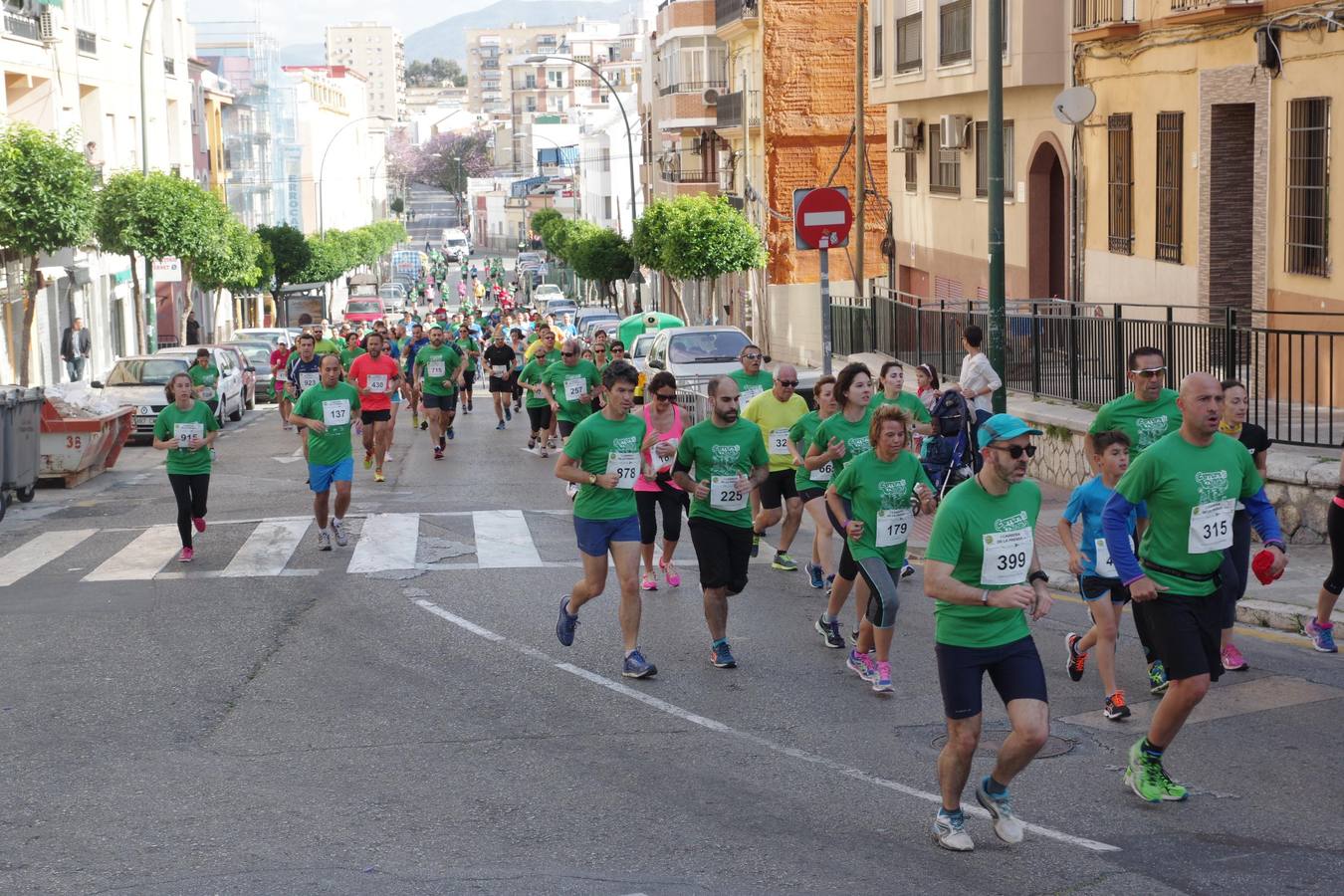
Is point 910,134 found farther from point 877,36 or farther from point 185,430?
point 185,430

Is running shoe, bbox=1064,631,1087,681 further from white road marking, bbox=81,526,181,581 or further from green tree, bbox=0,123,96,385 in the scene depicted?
green tree, bbox=0,123,96,385

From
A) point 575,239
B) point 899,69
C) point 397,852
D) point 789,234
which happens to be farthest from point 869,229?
point 397,852

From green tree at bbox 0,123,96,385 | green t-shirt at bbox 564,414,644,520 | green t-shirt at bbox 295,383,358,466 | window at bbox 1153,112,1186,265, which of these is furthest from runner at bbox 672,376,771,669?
green tree at bbox 0,123,96,385

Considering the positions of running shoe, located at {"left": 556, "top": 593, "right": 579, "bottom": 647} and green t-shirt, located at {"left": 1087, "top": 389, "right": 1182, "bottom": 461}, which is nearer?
green t-shirt, located at {"left": 1087, "top": 389, "right": 1182, "bottom": 461}

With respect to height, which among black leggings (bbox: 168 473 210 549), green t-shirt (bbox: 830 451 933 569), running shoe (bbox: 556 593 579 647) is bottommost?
running shoe (bbox: 556 593 579 647)

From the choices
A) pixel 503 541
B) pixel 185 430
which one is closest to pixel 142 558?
pixel 185 430

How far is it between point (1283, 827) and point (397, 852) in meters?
3.68

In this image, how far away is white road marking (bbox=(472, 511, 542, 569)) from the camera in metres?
15.0

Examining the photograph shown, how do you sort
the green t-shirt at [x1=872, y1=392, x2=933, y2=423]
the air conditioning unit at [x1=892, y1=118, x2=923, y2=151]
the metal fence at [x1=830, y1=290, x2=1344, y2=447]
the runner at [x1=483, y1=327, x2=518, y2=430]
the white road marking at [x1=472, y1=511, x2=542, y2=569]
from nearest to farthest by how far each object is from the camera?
the green t-shirt at [x1=872, y1=392, x2=933, y2=423] < the white road marking at [x1=472, y1=511, x2=542, y2=569] < the metal fence at [x1=830, y1=290, x2=1344, y2=447] < the runner at [x1=483, y1=327, x2=518, y2=430] < the air conditioning unit at [x1=892, y1=118, x2=923, y2=151]

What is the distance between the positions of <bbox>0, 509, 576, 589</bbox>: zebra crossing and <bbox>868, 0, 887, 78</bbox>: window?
19810mm

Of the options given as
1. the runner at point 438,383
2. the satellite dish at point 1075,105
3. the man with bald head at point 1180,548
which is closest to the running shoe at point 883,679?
the man with bald head at point 1180,548

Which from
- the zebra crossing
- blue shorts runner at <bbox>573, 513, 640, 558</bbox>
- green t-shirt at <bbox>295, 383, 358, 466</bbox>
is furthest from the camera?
green t-shirt at <bbox>295, 383, 358, 466</bbox>

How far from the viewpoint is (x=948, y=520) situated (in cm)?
706

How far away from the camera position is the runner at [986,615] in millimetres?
7000
